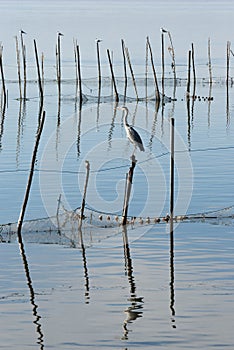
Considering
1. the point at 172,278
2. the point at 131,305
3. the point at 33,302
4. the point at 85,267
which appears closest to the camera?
the point at 131,305

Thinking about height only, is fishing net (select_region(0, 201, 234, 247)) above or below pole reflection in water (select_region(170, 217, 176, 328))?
above

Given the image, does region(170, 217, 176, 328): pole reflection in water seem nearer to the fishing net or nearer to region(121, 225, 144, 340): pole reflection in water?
region(121, 225, 144, 340): pole reflection in water

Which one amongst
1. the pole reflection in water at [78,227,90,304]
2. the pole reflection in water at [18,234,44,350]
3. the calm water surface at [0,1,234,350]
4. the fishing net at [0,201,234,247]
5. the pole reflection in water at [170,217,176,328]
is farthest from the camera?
the fishing net at [0,201,234,247]

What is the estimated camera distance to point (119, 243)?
18844mm

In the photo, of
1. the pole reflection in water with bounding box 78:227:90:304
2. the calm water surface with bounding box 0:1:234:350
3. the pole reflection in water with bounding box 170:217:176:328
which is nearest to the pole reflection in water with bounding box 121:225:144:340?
the calm water surface with bounding box 0:1:234:350

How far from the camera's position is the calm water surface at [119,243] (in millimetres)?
13672

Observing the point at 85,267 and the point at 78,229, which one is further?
the point at 78,229

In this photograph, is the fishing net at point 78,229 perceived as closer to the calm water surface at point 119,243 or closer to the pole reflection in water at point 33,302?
the calm water surface at point 119,243

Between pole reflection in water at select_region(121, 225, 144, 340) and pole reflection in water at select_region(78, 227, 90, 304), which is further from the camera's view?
pole reflection in water at select_region(78, 227, 90, 304)

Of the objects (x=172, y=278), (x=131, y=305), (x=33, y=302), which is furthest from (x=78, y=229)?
(x=131, y=305)

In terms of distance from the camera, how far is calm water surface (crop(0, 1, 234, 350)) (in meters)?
13.7

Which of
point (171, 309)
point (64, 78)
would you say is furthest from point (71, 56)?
point (171, 309)

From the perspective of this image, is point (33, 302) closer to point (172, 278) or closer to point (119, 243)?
point (172, 278)

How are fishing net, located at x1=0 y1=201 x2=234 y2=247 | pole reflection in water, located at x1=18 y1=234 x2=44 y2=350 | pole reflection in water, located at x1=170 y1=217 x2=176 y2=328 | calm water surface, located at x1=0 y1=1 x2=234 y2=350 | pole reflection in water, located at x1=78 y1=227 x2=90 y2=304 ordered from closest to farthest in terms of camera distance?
pole reflection in water, located at x1=18 y1=234 x2=44 y2=350
calm water surface, located at x1=0 y1=1 x2=234 y2=350
pole reflection in water, located at x1=170 y1=217 x2=176 y2=328
pole reflection in water, located at x1=78 y1=227 x2=90 y2=304
fishing net, located at x1=0 y1=201 x2=234 y2=247
